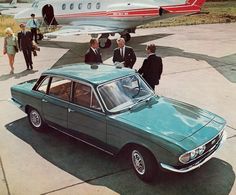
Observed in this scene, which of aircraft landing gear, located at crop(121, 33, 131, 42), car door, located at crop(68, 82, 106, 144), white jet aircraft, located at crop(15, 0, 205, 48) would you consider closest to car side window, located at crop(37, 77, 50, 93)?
car door, located at crop(68, 82, 106, 144)

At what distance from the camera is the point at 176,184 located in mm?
5766

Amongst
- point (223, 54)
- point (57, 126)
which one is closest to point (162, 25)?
point (223, 54)

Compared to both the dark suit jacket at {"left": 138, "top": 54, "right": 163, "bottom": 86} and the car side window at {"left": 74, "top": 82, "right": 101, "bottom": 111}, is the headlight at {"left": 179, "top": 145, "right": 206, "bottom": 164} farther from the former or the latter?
the dark suit jacket at {"left": 138, "top": 54, "right": 163, "bottom": 86}

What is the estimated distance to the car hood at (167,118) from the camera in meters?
5.74

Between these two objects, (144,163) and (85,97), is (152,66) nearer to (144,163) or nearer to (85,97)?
(85,97)

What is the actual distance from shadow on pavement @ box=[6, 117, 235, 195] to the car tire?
11.9 inches

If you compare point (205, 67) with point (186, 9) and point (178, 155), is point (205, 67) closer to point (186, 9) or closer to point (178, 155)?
point (186, 9)

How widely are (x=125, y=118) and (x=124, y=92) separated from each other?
30.3 inches

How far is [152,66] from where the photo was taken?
28.1 ft

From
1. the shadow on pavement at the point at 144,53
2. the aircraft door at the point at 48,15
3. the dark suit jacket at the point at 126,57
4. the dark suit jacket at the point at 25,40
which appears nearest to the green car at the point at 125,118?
the dark suit jacket at the point at 126,57

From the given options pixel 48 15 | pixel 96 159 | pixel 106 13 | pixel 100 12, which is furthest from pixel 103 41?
pixel 96 159

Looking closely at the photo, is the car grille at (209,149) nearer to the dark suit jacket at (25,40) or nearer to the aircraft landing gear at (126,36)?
the dark suit jacket at (25,40)

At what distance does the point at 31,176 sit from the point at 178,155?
2764 mm

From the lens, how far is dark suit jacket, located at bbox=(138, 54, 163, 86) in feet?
28.0
